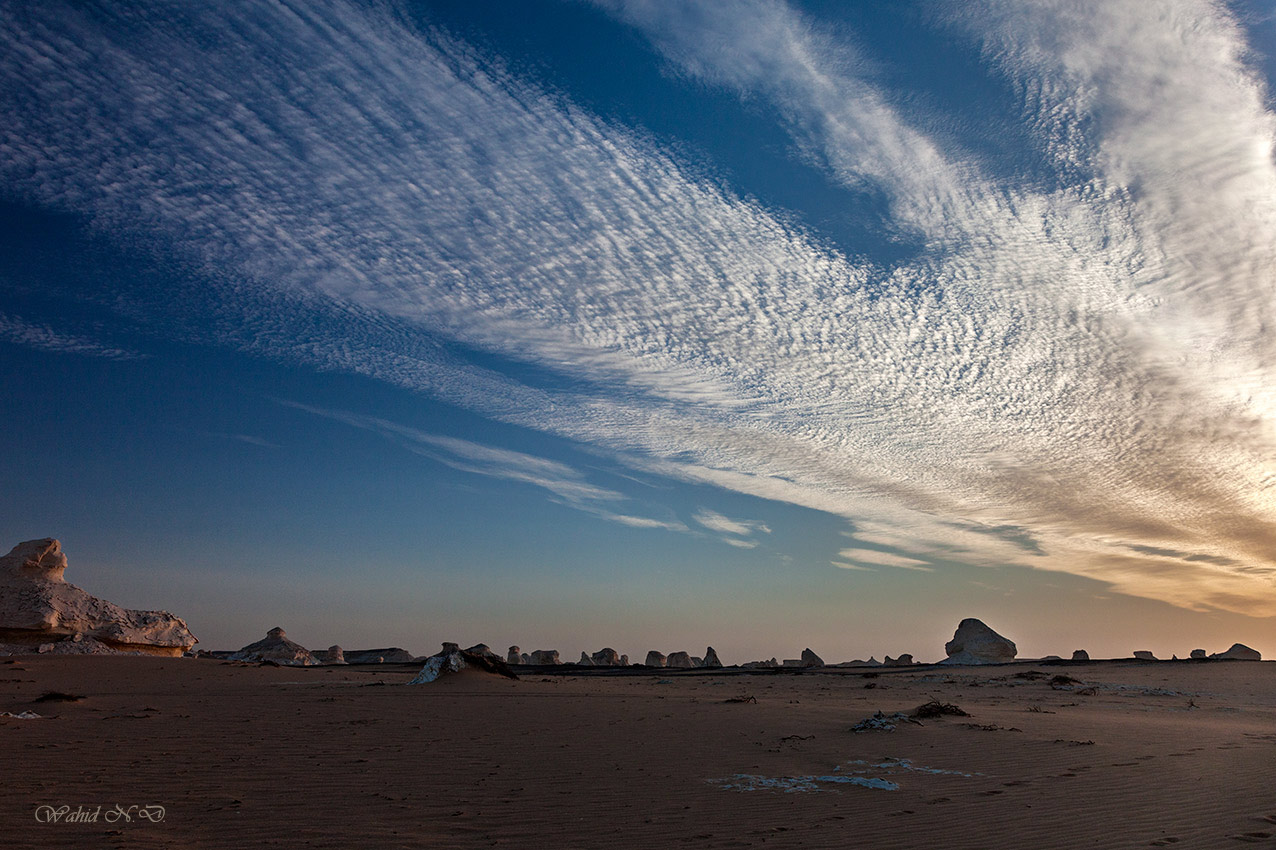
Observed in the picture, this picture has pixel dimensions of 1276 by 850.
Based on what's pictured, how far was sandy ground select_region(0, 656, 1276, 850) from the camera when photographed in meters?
5.94

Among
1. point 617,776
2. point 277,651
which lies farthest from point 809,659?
point 617,776

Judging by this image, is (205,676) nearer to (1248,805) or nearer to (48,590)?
(48,590)

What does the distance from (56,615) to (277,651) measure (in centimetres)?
2151

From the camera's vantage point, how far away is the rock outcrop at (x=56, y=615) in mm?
24312

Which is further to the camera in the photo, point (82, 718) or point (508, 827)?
point (82, 718)

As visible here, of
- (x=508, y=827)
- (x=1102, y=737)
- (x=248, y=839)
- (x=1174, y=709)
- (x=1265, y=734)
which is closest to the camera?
(x=248, y=839)

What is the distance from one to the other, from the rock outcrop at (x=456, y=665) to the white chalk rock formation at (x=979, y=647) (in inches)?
1340

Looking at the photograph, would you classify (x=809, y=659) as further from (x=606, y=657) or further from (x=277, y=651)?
(x=277, y=651)

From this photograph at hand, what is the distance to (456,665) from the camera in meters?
21.6

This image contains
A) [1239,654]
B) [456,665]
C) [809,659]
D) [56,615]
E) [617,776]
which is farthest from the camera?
[809,659]

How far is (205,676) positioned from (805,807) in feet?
71.3

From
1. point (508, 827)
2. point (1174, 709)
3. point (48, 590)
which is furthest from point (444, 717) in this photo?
point (48, 590)

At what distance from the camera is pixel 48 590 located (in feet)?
83.5

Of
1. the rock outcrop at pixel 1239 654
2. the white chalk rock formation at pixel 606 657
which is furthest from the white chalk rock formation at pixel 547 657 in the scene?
the rock outcrop at pixel 1239 654
